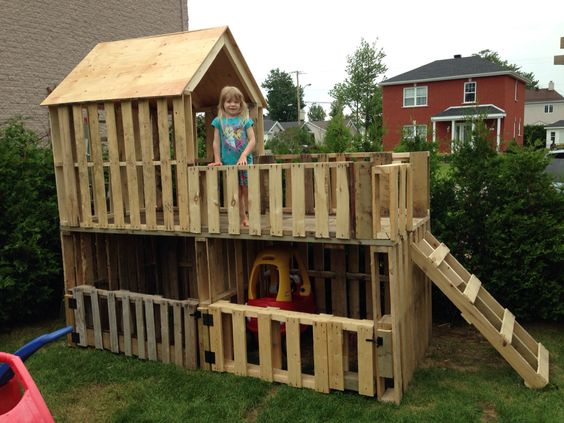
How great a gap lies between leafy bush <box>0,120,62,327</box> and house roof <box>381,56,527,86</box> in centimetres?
3091

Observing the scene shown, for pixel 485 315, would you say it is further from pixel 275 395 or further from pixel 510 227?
pixel 275 395

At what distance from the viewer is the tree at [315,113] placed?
87.9 meters

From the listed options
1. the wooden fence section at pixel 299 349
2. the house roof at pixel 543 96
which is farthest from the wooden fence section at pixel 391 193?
the house roof at pixel 543 96

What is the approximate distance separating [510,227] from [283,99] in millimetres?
84252

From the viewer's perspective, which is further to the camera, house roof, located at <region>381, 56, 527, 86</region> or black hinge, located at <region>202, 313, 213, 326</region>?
A: house roof, located at <region>381, 56, 527, 86</region>

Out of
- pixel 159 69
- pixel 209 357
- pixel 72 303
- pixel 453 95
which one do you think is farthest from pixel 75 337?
pixel 453 95

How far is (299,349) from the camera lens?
197 inches

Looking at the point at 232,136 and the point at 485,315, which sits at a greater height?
the point at 232,136

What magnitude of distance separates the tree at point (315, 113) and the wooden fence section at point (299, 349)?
83.9 metres

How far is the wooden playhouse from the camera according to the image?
4699 mm

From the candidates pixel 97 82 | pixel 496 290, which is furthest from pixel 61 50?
pixel 496 290

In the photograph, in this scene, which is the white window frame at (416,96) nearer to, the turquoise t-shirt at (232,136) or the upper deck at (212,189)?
the upper deck at (212,189)

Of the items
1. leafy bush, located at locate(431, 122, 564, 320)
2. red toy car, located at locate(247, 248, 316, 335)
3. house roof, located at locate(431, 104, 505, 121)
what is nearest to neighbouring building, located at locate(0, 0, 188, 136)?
red toy car, located at locate(247, 248, 316, 335)

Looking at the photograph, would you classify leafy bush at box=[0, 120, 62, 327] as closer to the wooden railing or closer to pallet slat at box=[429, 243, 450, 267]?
the wooden railing
